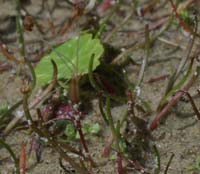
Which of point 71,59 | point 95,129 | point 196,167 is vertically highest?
point 71,59

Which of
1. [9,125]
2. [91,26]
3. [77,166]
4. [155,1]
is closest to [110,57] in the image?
[91,26]

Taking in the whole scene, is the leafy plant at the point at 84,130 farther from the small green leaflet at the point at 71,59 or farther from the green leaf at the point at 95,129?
the small green leaflet at the point at 71,59

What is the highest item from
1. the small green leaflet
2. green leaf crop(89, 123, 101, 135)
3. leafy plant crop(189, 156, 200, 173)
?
the small green leaflet

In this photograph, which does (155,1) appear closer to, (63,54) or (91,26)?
(91,26)

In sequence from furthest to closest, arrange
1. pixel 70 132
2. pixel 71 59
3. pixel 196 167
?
1. pixel 71 59
2. pixel 70 132
3. pixel 196 167

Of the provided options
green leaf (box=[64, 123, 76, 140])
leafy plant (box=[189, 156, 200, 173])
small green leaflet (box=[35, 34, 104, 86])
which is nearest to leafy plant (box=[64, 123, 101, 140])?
green leaf (box=[64, 123, 76, 140])

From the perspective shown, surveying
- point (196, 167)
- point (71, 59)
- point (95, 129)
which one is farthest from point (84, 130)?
point (196, 167)

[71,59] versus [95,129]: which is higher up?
[71,59]

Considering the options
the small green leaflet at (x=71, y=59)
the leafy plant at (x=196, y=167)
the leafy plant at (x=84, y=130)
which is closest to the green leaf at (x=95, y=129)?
the leafy plant at (x=84, y=130)

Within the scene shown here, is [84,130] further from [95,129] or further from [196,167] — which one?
[196,167]

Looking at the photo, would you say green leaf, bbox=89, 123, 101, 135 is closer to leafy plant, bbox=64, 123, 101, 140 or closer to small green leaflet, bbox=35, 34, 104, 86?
leafy plant, bbox=64, 123, 101, 140

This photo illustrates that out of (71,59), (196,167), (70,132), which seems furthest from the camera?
(71,59)
